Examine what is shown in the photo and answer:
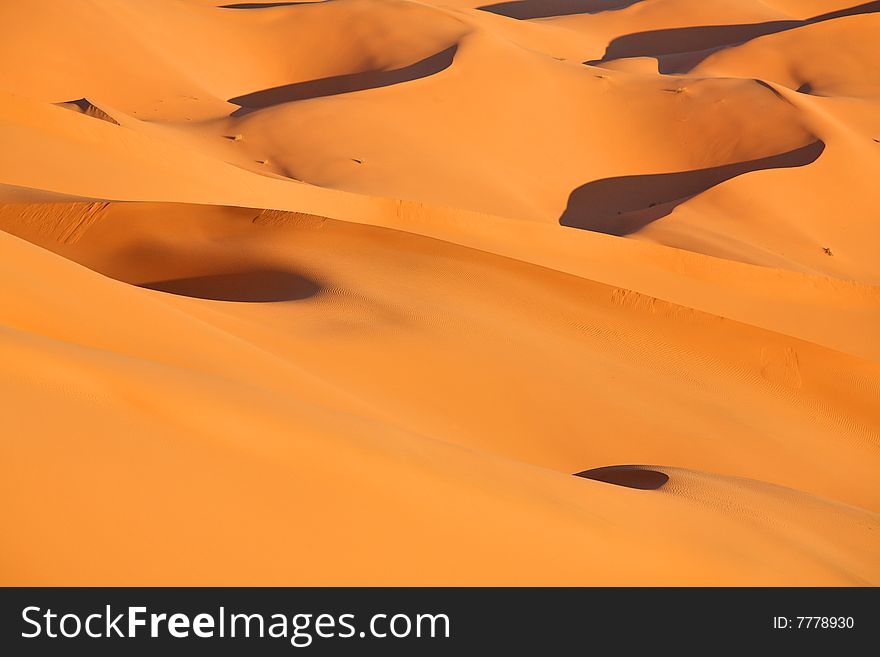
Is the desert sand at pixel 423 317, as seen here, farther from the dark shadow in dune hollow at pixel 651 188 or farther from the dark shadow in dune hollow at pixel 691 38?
the dark shadow in dune hollow at pixel 691 38

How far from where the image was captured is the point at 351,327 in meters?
5.47

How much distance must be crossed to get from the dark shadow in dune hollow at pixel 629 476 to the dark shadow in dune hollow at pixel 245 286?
218 centimetres

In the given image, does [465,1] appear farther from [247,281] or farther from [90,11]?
[247,281]

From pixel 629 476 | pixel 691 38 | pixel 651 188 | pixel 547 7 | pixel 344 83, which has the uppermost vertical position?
pixel 547 7

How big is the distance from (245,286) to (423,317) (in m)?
1.23

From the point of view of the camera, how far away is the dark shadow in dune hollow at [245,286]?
6172 millimetres

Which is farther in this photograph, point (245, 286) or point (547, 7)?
point (547, 7)

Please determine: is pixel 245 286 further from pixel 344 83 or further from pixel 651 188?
pixel 344 83

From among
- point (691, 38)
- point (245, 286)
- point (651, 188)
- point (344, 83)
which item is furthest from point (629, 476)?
point (691, 38)

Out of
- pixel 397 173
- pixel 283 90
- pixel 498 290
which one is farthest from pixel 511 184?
pixel 498 290

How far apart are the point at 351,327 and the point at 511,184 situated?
8.11m

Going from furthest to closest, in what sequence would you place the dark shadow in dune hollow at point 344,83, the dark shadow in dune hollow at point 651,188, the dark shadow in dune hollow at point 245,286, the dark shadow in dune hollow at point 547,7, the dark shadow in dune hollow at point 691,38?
the dark shadow in dune hollow at point 547,7 → the dark shadow in dune hollow at point 691,38 → the dark shadow in dune hollow at point 344,83 → the dark shadow in dune hollow at point 651,188 → the dark shadow in dune hollow at point 245,286

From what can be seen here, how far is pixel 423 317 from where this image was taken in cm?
589

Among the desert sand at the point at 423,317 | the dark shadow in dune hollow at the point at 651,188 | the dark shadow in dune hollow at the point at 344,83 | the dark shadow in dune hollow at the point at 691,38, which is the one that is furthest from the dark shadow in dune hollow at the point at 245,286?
the dark shadow in dune hollow at the point at 691,38
